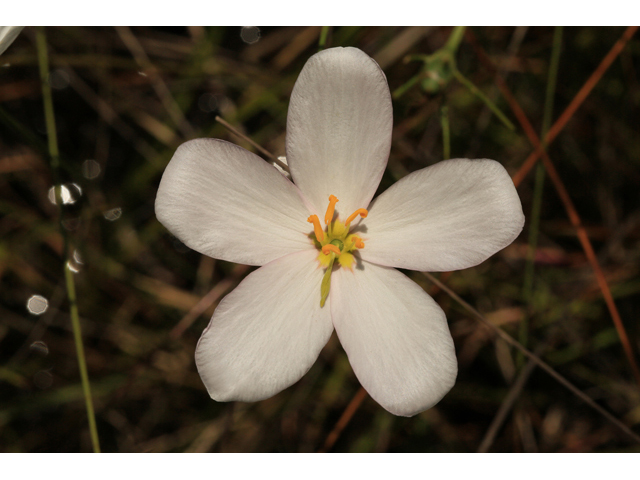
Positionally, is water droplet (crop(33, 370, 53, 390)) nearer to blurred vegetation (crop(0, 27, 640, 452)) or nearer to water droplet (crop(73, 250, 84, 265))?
blurred vegetation (crop(0, 27, 640, 452))

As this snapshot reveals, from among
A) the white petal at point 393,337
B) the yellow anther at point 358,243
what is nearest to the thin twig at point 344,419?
the white petal at point 393,337

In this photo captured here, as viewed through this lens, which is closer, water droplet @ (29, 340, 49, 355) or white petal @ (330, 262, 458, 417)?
white petal @ (330, 262, 458, 417)

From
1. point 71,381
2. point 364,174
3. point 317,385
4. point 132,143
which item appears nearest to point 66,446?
point 71,381

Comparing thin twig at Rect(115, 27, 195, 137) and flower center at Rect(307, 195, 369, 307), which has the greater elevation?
thin twig at Rect(115, 27, 195, 137)

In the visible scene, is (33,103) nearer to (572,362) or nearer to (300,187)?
(300,187)

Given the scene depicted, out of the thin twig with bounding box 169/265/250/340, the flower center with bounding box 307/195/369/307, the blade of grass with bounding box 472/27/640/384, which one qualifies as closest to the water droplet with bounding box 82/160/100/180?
the thin twig with bounding box 169/265/250/340

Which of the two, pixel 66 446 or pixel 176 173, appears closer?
pixel 176 173

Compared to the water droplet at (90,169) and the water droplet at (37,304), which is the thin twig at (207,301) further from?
the water droplet at (90,169)

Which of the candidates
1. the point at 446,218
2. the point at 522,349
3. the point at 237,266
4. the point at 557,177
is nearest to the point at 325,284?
the point at 446,218
